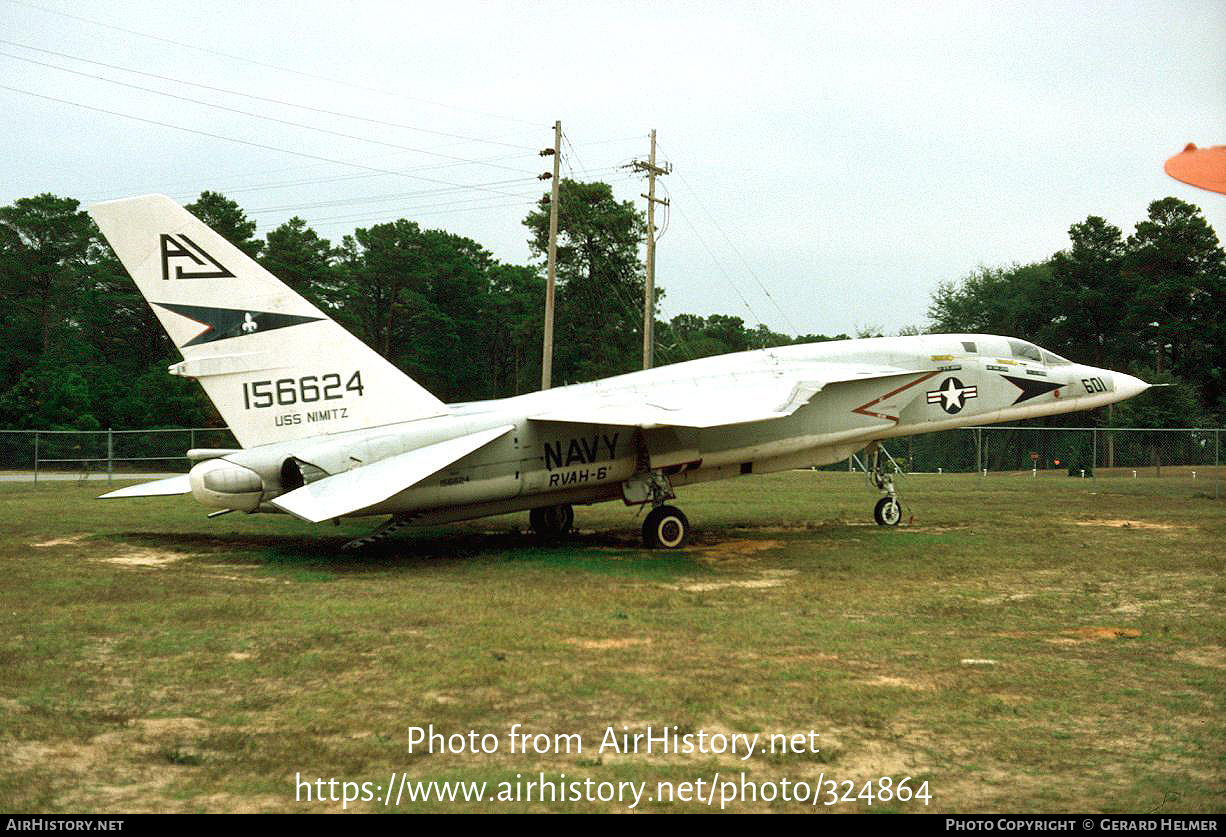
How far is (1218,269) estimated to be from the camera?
1567 inches

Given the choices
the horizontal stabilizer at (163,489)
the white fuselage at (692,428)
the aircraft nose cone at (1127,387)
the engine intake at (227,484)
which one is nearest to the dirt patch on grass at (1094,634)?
the white fuselage at (692,428)

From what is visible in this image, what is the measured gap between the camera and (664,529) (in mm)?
15188

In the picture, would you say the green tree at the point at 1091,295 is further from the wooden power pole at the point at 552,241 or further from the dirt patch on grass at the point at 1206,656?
the dirt patch on grass at the point at 1206,656

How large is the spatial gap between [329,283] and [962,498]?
4575cm

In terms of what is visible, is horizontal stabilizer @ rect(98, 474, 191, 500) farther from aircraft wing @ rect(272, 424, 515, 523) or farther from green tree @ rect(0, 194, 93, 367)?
green tree @ rect(0, 194, 93, 367)

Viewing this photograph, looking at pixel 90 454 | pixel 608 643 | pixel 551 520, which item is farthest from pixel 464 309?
pixel 608 643

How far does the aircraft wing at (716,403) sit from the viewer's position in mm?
13812

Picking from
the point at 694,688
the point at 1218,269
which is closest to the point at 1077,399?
the point at 694,688

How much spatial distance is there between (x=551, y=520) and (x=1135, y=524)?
1118 centimetres

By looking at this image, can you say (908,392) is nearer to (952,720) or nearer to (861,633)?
(861,633)

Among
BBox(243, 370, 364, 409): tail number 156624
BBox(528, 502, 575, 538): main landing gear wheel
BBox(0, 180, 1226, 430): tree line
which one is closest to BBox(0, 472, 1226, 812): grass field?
BBox(528, 502, 575, 538): main landing gear wheel

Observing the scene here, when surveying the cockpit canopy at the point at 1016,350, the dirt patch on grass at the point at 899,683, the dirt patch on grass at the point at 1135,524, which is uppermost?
the cockpit canopy at the point at 1016,350

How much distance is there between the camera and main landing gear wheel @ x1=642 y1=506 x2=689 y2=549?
15164 mm

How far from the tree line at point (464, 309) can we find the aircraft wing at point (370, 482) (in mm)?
34829
